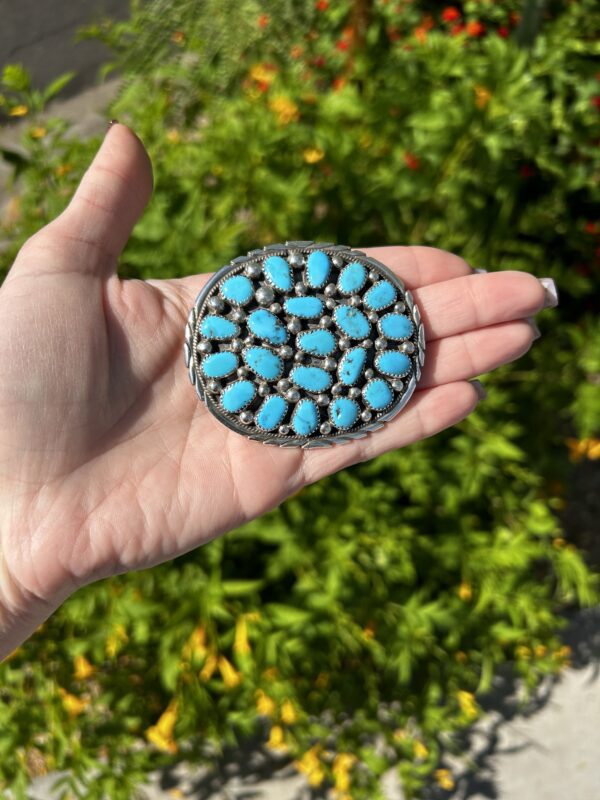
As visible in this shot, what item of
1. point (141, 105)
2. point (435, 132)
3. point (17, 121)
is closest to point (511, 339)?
point (435, 132)

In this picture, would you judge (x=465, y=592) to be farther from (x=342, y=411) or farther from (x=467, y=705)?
(x=342, y=411)

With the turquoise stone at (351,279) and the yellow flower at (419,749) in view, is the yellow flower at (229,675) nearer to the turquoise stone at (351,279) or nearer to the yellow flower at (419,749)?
the yellow flower at (419,749)

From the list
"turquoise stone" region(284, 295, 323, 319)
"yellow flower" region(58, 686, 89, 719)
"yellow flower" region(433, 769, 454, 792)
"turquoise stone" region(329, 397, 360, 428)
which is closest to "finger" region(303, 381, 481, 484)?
"turquoise stone" region(329, 397, 360, 428)

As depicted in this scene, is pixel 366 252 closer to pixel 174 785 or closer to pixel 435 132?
pixel 435 132

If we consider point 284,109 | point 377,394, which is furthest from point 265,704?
point 284,109

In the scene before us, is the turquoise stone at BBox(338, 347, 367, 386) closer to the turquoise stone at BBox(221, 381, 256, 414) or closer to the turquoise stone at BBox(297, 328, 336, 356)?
the turquoise stone at BBox(297, 328, 336, 356)

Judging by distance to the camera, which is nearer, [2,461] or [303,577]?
[2,461]
